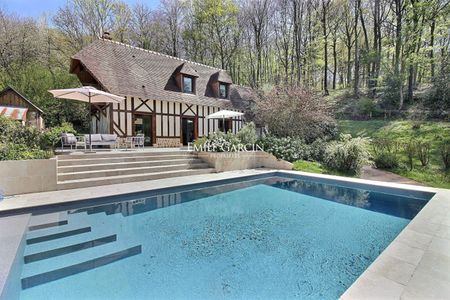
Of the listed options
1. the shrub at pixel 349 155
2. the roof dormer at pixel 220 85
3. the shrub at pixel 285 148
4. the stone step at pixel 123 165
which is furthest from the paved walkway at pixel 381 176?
the roof dormer at pixel 220 85

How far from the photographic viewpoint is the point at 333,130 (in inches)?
615

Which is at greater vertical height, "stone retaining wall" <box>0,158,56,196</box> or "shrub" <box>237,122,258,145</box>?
"shrub" <box>237,122,258,145</box>

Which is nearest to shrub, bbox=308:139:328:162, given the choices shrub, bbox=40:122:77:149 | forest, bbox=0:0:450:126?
forest, bbox=0:0:450:126

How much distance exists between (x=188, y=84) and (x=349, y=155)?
1117 cm

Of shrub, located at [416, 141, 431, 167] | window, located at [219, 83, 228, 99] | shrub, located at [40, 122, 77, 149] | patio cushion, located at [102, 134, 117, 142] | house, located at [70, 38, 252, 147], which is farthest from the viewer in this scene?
window, located at [219, 83, 228, 99]

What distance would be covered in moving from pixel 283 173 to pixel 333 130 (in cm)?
754

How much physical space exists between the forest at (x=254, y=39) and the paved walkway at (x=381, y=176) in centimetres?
618

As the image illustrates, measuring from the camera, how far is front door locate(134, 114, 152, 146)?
1380 centimetres

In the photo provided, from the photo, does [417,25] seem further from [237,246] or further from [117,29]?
[117,29]

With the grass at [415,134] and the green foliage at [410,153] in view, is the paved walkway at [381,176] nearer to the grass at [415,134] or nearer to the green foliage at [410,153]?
the grass at [415,134]

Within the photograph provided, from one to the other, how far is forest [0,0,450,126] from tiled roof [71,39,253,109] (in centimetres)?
477

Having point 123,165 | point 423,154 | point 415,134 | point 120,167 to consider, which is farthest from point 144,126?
point 415,134

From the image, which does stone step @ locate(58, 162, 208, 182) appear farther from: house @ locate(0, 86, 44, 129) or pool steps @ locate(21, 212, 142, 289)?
house @ locate(0, 86, 44, 129)

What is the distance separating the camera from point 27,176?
634 cm
